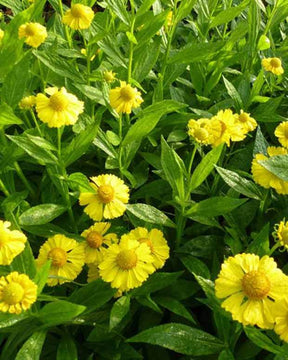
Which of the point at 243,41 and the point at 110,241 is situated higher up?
the point at 243,41

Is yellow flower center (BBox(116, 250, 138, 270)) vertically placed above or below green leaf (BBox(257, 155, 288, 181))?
below

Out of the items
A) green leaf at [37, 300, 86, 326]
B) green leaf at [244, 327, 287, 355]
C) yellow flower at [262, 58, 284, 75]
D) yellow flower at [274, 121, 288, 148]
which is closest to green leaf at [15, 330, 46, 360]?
green leaf at [37, 300, 86, 326]

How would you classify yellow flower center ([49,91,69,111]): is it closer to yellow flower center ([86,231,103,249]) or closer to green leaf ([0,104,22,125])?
green leaf ([0,104,22,125])

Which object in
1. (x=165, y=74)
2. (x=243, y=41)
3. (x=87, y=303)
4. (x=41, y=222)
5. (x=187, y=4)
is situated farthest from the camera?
(x=243, y=41)

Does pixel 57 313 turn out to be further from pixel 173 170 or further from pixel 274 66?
pixel 274 66

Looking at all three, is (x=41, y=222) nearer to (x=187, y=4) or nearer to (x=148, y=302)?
(x=148, y=302)

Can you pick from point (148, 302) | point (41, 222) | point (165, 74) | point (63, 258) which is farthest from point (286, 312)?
point (165, 74)

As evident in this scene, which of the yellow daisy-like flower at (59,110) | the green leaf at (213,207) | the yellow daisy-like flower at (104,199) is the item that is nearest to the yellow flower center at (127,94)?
the yellow daisy-like flower at (59,110)
